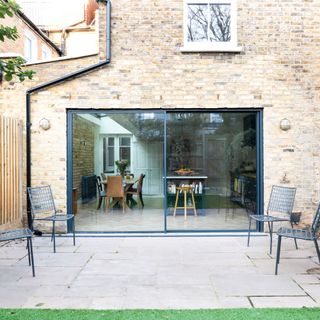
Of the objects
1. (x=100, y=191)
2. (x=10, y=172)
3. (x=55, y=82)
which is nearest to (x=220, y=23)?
(x=55, y=82)

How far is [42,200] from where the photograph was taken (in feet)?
23.7

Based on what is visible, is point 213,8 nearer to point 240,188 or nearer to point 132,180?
point 240,188

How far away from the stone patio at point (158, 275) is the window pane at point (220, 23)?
4096 millimetres

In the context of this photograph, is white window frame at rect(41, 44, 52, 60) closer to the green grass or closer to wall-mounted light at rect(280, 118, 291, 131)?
wall-mounted light at rect(280, 118, 291, 131)

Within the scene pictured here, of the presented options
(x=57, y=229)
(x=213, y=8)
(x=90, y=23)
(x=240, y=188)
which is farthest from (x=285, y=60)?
(x=90, y=23)

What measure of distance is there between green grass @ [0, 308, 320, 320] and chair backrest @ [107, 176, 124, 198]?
617cm

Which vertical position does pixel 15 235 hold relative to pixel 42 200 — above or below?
below

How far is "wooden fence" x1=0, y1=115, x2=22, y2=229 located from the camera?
7.00 metres

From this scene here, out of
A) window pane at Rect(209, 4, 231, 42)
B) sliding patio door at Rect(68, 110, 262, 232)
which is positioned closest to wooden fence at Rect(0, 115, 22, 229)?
sliding patio door at Rect(68, 110, 262, 232)

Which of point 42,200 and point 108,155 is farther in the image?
point 108,155

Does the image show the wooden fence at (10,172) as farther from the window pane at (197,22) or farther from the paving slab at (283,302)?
the paving slab at (283,302)

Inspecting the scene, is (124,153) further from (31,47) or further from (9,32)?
(9,32)

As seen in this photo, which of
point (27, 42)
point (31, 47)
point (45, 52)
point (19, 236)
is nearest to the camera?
point (19, 236)

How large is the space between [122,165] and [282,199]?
4474 mm
